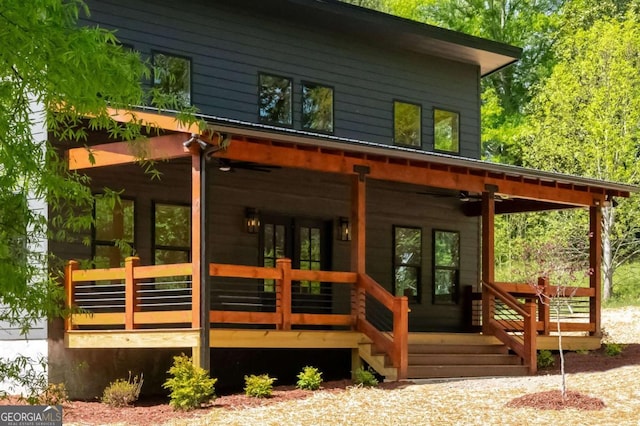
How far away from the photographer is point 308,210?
19312 millimetres

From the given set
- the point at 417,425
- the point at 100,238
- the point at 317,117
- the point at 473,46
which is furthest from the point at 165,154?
the point at 473,46

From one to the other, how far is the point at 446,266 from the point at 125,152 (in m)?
9.73

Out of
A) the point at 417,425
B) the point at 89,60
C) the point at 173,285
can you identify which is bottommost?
the point at 417,425

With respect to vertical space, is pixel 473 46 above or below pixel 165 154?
above

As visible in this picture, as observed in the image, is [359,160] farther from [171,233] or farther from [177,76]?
[177,76]

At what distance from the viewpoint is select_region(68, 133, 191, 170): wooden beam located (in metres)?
14.0

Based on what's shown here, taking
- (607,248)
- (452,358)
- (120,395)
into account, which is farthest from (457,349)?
(607,248)

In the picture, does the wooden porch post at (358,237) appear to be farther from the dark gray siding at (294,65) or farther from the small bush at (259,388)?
the dark gray siding at (294,65)

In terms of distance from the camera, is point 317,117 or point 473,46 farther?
point 473,46

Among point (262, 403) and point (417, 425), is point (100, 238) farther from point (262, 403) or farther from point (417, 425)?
point (417, 425)

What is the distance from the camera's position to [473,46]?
71.6ft

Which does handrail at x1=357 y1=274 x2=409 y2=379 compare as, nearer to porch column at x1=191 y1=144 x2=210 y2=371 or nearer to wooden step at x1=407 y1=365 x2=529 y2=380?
wooden step at x1=407 y1=365 x2=529 y2=380

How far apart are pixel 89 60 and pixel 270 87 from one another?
11837 mm

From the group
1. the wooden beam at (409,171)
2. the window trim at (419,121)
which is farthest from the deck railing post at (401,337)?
the window trim at (419,121)
